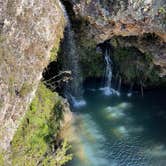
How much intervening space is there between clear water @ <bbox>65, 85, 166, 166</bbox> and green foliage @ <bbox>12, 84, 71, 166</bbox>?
2.92 ft

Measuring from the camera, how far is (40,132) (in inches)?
537

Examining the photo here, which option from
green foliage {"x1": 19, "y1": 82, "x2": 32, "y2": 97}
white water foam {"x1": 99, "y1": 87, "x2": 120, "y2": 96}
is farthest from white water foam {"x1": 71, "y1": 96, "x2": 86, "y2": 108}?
green foliage {"x1": 19, "y1": 82, "x2": 32, "y2": 97}

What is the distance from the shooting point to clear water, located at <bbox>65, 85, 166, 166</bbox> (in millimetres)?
14195

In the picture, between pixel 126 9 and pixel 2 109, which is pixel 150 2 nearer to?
pixel 126 9

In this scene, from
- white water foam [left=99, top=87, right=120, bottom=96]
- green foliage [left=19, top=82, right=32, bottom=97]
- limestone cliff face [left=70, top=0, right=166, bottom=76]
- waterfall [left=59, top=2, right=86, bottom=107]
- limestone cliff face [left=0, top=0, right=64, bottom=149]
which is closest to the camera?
limestone cliff face [left=0, top=0, right=64, bottom=149]

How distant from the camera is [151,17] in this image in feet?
46.7

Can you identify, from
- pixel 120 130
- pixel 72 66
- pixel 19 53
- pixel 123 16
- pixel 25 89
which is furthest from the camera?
pixel 72 66

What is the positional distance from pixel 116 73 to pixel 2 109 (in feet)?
26.0

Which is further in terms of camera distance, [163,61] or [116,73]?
[116,73]

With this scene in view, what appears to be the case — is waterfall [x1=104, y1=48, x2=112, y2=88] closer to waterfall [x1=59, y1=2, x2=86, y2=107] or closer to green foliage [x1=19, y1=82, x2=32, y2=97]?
waterfall [x1=59, y1=2, x2=86, y2=107]

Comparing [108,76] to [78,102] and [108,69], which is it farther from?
[78,102]

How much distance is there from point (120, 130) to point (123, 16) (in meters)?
3.66

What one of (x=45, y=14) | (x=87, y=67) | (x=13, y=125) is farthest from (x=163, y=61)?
(x=13, y=125)

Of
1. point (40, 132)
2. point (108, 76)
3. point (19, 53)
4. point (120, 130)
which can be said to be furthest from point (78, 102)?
point (19, 53)
